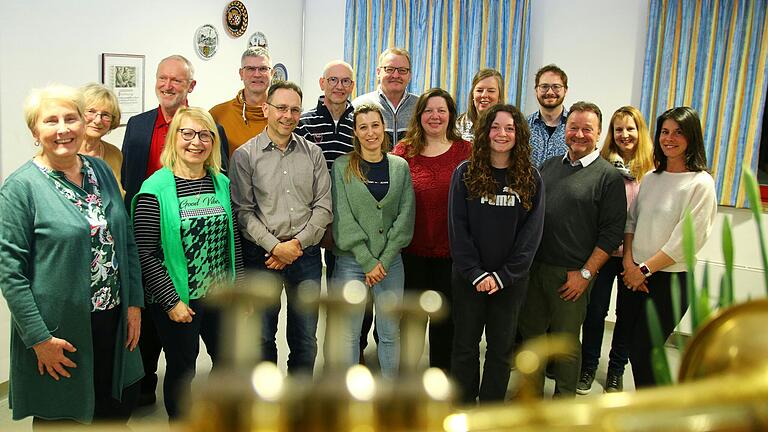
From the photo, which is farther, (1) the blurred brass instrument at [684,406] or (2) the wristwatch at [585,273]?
(2) the wristwatch at [585,273]

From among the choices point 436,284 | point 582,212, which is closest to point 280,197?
point 436,284

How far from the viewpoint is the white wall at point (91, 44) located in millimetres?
2803

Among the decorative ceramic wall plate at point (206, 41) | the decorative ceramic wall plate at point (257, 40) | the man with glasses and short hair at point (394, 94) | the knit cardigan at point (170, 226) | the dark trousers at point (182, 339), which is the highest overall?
the decorative ceramic wall plate at point (257, 40)

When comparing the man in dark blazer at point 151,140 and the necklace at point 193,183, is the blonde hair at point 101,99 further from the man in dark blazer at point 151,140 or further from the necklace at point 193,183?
the necklace at point 193,183

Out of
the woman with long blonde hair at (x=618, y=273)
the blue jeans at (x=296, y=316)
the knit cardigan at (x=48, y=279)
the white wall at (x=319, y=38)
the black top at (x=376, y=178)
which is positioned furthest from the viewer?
the white wall at (x=319, y=38)

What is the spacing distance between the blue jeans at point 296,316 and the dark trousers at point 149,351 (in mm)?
572

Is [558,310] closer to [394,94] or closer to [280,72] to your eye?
[394,94]

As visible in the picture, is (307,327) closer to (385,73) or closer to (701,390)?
(385,73)

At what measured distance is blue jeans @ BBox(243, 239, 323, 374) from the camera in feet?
8.39

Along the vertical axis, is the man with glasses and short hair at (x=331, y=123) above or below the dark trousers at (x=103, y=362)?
above

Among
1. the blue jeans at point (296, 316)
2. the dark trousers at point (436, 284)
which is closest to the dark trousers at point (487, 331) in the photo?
the dark trousers at point (436, 284)

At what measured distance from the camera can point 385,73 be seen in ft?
10.3

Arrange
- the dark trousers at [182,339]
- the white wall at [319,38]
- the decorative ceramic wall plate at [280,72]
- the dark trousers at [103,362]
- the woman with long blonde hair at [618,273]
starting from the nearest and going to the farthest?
1. the dark trousers at [103,362]
2. the dark trousers at [182,339]
3. the woman with long blonde hair at [618,273]
4. the decorative ceramic wall plate at [280,72]
5. the white wall at [319,38]

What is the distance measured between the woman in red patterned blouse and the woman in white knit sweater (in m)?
0.82
